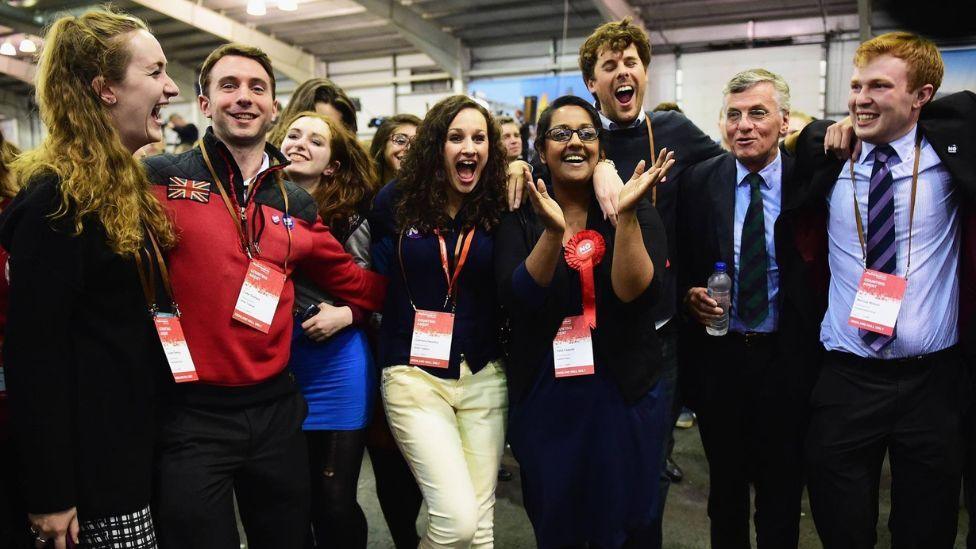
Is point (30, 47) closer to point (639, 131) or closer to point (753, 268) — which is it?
point (639, 131)

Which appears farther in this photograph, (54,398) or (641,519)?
(641,519)

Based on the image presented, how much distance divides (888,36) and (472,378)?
1748 mm

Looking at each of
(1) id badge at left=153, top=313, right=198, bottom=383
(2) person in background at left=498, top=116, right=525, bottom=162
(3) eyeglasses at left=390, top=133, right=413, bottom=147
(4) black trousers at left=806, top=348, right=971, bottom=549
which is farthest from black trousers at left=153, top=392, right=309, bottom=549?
(2) person in background at left=498, top=116, right=525, bottom=162

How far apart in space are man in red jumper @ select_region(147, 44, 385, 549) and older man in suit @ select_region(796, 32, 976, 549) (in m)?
1.76

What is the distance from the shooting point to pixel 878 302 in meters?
2.03

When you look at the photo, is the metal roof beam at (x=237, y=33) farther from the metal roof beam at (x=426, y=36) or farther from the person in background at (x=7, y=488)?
the person in background at (x=7, y=488)

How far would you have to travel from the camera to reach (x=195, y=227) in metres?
1.73

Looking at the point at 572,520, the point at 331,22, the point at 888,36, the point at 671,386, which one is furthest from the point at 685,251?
the point at 331,22

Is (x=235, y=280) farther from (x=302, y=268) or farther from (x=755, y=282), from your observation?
(x=755, y=282)

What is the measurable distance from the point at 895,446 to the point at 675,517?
148 centimetres

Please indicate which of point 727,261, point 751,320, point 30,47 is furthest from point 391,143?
point 30,47

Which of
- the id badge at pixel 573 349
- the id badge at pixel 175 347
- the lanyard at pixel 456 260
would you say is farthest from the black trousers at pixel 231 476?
the id badge at pixel 573 349

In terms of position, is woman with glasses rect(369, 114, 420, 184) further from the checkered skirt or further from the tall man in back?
the checkered skirt

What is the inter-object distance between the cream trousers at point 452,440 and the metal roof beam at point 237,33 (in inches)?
340
